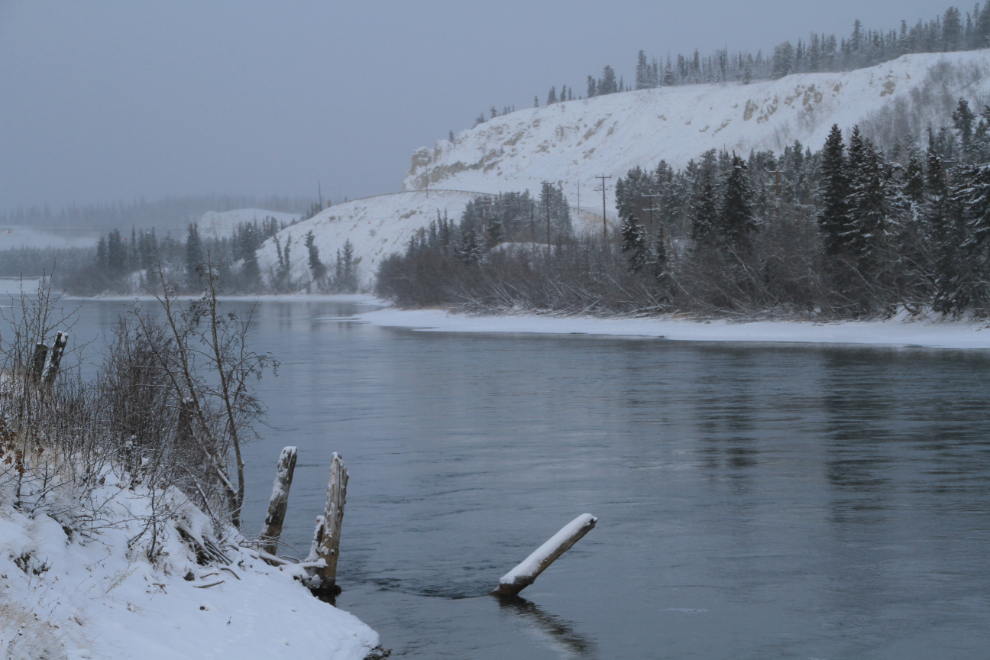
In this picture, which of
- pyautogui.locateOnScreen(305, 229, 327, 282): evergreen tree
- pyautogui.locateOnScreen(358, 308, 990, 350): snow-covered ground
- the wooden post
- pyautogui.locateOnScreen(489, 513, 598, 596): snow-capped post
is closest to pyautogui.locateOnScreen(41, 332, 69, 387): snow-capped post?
the wooden post

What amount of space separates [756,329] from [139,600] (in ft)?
168

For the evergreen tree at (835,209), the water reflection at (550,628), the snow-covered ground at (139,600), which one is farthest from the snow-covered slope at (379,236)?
the snow-covered ground at (139,600)

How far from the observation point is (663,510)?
45.7 feet

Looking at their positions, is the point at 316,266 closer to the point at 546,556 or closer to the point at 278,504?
the point at 278,504

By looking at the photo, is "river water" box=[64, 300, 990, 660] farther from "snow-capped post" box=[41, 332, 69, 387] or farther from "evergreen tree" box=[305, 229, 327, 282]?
"evergreen tree" box=[305, 229, 327, 282]

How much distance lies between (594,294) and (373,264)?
109932mm

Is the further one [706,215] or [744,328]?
[706,215]

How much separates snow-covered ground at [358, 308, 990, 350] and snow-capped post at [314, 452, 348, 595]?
122 feet

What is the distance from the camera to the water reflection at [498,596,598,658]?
8688 mm

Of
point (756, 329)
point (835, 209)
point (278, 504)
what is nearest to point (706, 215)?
point (835, 209)

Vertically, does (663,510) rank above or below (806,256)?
below

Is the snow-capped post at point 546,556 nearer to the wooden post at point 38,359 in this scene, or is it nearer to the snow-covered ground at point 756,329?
the wooden post at point 38,359

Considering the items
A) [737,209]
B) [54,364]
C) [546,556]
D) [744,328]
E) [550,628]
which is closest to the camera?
[550,628]

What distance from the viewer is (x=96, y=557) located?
7.35 meters
